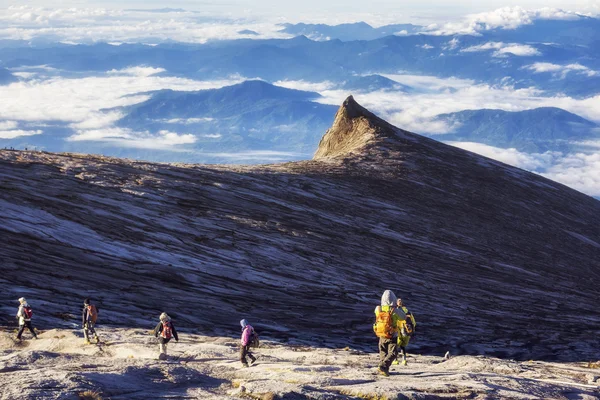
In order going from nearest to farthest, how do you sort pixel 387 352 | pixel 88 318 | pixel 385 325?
pixel 385 325, pixel 387 352, pixel 88 318

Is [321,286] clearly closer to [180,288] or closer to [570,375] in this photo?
[180,288]

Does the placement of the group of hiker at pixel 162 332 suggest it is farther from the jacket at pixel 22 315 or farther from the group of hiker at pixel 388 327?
the group of hiker at pixel 388 327

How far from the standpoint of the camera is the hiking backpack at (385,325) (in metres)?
23.5

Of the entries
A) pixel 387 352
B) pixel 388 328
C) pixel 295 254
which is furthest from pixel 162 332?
pixel 295 254

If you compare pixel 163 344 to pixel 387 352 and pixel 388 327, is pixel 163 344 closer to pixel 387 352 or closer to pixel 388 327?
pixel 387 352

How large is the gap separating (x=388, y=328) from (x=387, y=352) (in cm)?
77

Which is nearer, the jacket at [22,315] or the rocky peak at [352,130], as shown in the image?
the jacket at [22,315]

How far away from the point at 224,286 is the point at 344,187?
92.8ft

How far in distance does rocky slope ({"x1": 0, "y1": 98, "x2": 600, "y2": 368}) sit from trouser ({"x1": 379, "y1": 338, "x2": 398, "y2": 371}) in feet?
35.0

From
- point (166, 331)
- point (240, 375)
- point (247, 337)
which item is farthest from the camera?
point (166, 331)

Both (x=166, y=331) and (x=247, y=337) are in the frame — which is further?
(x=166, y=331)

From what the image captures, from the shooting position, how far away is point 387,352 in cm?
2378

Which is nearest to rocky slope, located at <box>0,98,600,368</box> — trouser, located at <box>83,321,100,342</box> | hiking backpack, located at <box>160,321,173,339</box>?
trouser, located at <box>83,321,100,342</box>

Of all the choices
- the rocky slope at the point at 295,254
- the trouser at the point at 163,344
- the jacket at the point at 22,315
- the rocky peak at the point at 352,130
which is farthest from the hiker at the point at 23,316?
the rocky peak at the point at 352,130
